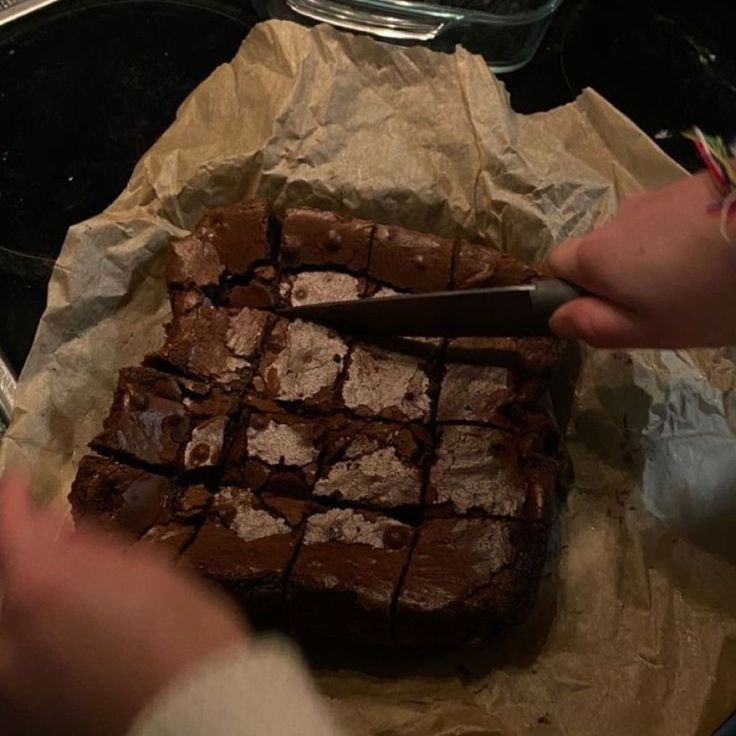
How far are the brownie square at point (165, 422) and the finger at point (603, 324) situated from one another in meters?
0.76

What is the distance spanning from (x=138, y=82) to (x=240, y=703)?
6.12 ft

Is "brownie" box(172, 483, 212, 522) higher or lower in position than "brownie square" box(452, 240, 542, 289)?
lower

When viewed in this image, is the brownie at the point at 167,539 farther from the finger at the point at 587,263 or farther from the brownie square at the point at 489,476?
the finger at the point at 587,263

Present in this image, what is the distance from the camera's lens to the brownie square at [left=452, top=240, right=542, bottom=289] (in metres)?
2.28

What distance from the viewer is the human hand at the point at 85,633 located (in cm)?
151

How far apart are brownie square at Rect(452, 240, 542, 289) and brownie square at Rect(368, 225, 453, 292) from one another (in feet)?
0.09

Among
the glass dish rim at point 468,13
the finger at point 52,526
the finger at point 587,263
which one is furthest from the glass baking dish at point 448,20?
the finger at point 52,526

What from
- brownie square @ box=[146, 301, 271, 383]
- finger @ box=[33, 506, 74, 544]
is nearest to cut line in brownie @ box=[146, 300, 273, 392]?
brownie square @ box=[146, 301, 271, 383]

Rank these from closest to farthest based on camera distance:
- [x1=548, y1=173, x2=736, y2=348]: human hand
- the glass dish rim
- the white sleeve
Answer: the white sleeve
[x1=548, y1=173, x2=736, y2=348]: human hand
the glass dish rim

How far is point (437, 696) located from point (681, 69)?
1.90 meters

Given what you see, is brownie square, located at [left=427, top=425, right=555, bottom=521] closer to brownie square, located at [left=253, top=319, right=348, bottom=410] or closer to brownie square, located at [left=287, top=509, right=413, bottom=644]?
brownie square, located at [left=287, top=509, right=413, bottom=644]

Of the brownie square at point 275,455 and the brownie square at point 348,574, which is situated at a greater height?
the brownie square at point 275,455

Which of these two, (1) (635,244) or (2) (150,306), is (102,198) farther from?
(1) (635,244)

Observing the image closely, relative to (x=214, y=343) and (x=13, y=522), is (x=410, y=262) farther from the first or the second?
(x=13, y=522)
